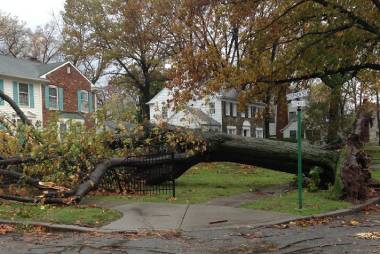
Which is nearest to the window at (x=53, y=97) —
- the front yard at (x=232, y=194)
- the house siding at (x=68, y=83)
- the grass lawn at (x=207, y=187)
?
the house siding at (x=68, y=83)

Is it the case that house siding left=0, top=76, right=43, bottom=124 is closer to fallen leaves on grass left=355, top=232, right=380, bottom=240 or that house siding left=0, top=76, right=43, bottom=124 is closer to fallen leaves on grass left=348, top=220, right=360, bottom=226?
fallen leaves on grass left=348, top=220, right=360, bottom=226

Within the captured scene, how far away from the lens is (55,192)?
1047 cm

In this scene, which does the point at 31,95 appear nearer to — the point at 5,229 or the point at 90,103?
the point at 90,103

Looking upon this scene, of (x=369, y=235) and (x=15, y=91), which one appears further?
(x=15, y=91)

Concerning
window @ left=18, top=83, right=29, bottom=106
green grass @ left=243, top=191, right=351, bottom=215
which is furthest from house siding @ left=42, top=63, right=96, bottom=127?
green grass @ left=243, top=191, right=351, bottom=215

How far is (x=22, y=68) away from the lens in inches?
1339

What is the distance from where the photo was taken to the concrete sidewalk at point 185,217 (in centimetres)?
865

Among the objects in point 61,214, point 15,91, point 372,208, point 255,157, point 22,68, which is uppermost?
point 22,68

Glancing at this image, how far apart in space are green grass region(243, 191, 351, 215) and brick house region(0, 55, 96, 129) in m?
20.7

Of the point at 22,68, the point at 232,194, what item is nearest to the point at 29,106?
the point at 22,68

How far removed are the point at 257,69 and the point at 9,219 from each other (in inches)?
359

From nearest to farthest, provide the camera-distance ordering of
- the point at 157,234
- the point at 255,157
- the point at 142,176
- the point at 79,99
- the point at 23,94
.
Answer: the point at 157,234
the point at 142,176
the point at 255,157
the point at 23,94
the point at 79,99

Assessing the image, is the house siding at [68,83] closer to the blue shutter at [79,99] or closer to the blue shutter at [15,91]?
the blue shutter at [79,99]

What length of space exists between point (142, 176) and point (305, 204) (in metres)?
4.90
